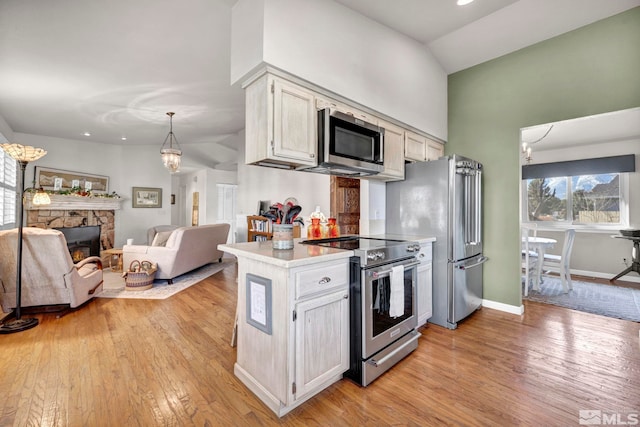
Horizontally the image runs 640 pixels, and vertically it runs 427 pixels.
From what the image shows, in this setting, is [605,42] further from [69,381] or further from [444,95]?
[69,381]

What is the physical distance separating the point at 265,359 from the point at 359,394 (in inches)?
26.2

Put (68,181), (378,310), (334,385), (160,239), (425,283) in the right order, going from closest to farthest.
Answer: (334,385), (378,310), (425,283), (160,239), (68,181)

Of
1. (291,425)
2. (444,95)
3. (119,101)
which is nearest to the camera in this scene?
(291,425)

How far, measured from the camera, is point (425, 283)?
9.30 ft

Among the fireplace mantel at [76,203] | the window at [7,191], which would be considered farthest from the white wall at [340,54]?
the fireplace mantel at [76,203]

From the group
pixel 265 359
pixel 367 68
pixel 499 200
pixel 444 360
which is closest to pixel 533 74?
pixel 499 200

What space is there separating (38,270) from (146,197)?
4642mm

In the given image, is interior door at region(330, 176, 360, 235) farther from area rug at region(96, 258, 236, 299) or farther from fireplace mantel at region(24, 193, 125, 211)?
fireplace mantel at region(24, 193, 125, 211)

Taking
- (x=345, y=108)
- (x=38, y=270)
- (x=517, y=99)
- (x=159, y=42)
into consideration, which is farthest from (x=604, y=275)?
(x=38, y=270)

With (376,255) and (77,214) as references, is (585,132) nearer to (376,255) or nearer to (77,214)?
(376,255)

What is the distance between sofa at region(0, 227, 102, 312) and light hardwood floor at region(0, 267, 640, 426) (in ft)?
1.05

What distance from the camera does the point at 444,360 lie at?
2.25 meters

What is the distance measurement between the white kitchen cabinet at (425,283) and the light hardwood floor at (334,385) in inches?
8.0

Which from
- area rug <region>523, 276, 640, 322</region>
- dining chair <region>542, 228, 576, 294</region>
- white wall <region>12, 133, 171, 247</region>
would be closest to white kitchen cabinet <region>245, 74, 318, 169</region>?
Result: area rug <region>523, 276, 640, 322</region>
